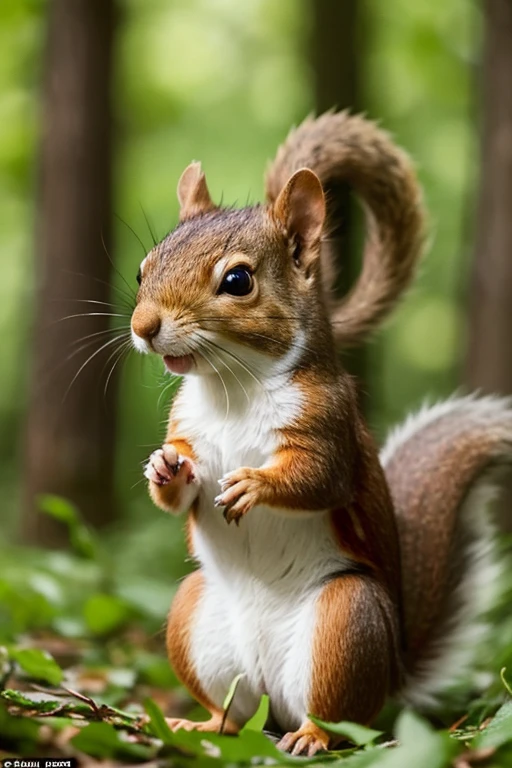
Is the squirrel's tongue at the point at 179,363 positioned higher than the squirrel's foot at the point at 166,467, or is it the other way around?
the squirrel's tongue at the point at 179,363

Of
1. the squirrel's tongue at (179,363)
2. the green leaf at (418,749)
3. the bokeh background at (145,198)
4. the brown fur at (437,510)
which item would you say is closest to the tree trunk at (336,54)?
the bokeh background at (145,198)

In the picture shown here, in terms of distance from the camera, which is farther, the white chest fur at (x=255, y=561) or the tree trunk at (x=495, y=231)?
the tree trunk at (x=495, y=231)

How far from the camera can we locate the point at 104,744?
1.66m

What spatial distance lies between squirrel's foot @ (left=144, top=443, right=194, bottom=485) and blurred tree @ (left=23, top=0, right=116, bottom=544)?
303 cm

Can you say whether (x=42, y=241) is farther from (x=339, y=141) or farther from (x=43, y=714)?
(x=43, y=714)

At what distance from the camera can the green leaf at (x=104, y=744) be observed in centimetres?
165

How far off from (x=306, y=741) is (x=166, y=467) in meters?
0.58

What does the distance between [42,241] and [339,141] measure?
3.13m

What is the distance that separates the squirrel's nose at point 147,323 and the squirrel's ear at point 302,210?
0.36m

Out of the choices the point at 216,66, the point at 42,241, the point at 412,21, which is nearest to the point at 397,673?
the point at 42,241

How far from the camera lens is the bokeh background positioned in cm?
379

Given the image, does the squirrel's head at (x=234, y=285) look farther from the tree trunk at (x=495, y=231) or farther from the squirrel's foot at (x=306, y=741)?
the tree trunk at (x=495, y=231)

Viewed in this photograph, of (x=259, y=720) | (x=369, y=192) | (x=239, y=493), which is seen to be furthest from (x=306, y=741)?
(x=369, y=192)

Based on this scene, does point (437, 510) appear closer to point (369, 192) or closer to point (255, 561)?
point (255, 561)
